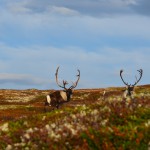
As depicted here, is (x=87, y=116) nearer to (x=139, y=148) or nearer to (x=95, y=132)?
(x=95, y=132)

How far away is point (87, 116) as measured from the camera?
1131cm

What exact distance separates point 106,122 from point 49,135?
5.15ft

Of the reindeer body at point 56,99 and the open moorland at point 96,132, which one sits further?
the reindeer body at point 56,99

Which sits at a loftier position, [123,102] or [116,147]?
[123,102]

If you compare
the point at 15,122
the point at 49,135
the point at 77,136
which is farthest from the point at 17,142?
the point at 15,122

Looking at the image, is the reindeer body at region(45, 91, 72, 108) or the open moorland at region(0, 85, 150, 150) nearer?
the open moorland at region(0, 85, 150, 150)

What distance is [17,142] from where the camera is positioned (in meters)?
10.9

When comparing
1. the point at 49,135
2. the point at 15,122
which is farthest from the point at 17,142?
the point at 15,122

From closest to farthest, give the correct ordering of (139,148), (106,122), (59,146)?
(139,148), (59,146), (106,122)

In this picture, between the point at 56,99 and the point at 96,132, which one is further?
the point at 56,99

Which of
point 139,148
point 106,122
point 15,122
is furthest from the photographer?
point 15,122

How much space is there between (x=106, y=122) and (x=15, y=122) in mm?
4265

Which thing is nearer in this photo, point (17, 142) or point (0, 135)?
point (17, 142)

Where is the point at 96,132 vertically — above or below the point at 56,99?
below
